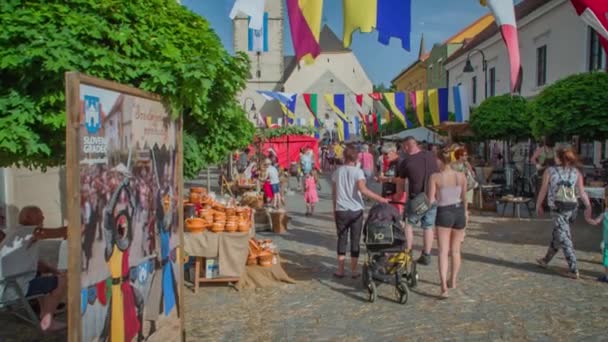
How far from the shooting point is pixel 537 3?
2341 centimetres

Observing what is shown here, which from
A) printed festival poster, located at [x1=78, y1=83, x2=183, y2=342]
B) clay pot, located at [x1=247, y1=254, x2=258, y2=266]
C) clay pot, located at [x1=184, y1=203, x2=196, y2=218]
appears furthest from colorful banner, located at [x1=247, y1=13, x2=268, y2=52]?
printed festival poster, located at [x1=78, y1=83, x2=183, y2=342]

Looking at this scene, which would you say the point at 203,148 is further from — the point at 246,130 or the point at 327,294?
the point at 327,294

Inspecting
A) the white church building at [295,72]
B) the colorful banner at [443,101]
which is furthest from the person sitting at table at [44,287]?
the white church building at [295,72]

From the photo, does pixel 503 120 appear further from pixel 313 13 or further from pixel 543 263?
pixel 313 13

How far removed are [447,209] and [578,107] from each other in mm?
7804

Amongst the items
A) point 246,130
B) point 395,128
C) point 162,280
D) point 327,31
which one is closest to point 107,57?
point 162,280

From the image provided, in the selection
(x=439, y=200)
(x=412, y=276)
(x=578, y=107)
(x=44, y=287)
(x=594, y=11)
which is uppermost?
(x=594, y=11)

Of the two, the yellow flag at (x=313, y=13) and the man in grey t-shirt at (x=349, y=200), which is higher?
the yellow flag at (x=313, y=13)

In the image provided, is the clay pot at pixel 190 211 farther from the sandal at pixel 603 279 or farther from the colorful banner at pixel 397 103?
the colorful banner at pixel 397 103

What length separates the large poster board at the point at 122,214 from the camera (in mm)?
2998

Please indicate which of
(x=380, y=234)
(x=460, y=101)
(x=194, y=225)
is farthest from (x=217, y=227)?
(x=460, y=101)

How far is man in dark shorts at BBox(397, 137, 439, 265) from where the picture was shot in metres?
7.51

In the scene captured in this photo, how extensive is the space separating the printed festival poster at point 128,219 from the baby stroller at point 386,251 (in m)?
2.40

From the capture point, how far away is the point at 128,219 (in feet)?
11.7
